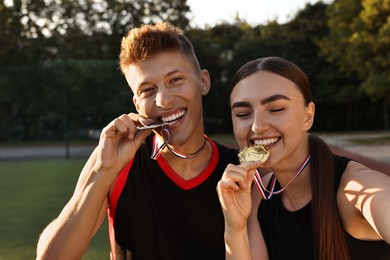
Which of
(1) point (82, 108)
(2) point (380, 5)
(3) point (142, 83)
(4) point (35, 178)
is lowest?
(4) point (35, 178)

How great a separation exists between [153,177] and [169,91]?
484 millimetres

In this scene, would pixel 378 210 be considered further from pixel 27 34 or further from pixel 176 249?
pixel 27 34

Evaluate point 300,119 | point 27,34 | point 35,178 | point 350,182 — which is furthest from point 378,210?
point 27,34

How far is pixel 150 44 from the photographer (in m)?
2.80

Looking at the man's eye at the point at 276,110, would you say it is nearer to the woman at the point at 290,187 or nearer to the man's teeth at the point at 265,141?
the woman at the point at 290,187

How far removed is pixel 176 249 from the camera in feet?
8.59

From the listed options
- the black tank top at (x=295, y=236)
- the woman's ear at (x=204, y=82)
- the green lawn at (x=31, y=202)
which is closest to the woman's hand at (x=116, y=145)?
the woman's ear at (x=204, y=82)

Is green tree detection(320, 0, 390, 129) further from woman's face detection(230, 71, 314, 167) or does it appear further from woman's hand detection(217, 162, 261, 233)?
woman's hand detection(217, 162, 261, 233)

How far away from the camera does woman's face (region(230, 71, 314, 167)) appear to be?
7.93 ft

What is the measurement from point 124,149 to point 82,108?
707 inches

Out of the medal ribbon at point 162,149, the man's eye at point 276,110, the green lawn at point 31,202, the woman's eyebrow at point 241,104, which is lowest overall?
the green lawn at point 31,202

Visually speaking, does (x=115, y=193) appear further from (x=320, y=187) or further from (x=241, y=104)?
(x=320, y=187)

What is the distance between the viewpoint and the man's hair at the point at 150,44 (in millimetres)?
2787

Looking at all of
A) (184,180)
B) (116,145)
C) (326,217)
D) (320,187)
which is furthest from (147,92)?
(326,217)
